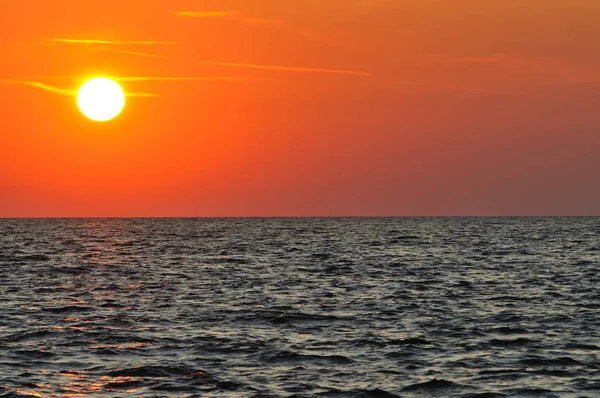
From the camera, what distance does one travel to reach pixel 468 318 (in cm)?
3422

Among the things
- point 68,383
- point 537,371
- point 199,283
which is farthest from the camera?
point 199,283

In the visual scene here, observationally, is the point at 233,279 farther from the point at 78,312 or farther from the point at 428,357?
the point at 428,357

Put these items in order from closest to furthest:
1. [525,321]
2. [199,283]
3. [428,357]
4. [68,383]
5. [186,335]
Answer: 1. [68,383]
2. [428,357]
3. [186,335]
4. [525,321]
5. [199,283]

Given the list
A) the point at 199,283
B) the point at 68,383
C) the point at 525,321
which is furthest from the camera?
the point at 199,283

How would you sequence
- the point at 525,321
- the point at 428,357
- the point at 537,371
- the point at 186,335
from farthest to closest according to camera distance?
the point at 525,321 < the point at 186,335 < the point at 428,357 < the point at 537,371

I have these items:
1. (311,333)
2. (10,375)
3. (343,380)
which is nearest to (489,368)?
(343,380)

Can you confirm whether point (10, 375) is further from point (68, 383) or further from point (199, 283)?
point (199, 283)

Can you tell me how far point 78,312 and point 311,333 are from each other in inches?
457

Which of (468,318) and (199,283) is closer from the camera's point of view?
(468,318)

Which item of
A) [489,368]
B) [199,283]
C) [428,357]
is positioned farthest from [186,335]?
[199,283]

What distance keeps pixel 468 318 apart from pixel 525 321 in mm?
2274

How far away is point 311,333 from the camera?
30.6 meters

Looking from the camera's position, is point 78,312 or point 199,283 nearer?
point 78,312

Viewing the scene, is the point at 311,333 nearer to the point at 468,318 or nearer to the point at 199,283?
the point at 468,318
